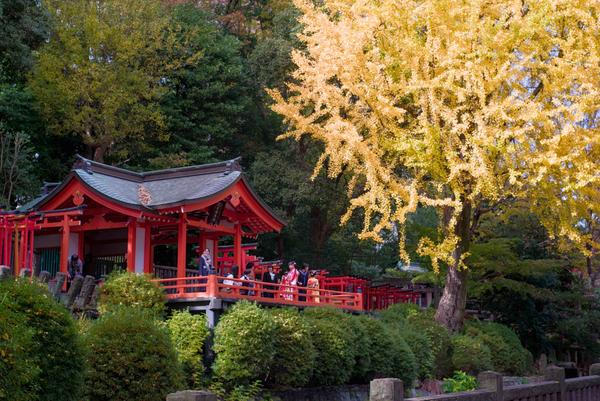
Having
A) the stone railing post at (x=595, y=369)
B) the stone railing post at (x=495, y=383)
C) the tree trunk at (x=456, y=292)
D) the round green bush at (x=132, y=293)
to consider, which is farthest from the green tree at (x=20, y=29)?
the stone railing post at (x=495, y=383)

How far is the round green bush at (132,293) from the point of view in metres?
17.8

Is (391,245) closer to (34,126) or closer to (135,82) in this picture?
(135,82)

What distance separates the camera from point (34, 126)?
109 feet

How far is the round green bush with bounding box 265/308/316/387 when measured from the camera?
674 inches

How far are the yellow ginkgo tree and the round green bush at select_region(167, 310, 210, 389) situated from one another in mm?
4510

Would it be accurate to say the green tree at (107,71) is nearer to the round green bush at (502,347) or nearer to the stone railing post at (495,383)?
the round green bush at (502,347)

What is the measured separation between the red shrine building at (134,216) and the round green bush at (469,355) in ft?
21.3

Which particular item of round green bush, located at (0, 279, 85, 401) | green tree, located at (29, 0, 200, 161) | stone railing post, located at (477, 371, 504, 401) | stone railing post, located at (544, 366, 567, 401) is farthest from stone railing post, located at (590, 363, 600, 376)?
green tree, located at (29, 0, 200, 161)

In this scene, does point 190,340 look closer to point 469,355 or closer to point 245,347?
point 245,347

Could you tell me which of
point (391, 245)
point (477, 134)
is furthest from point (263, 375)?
point (391, 245)

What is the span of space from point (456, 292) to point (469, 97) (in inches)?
268

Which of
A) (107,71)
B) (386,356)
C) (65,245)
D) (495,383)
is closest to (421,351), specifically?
(386,356)

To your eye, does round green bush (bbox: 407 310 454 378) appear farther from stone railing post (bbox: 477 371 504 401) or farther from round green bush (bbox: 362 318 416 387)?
stone railing post (bbox: 477 371 504 401)

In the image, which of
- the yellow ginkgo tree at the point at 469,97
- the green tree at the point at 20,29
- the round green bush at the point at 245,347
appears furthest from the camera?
the green tree at the point at 20,29
